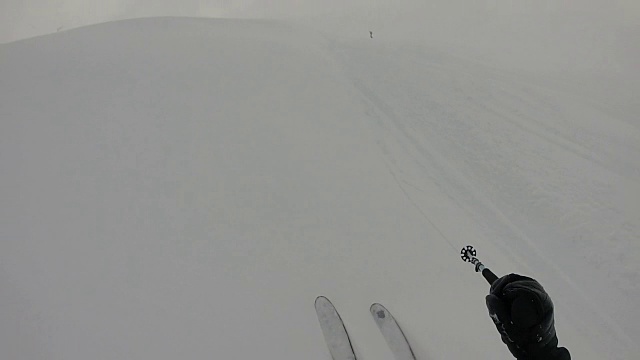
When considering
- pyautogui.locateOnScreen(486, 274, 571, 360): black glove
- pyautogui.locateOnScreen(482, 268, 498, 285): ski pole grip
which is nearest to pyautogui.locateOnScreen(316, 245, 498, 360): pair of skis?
pyautogui.locateOnScreen(482, 268, 498, 285): ski pole grip

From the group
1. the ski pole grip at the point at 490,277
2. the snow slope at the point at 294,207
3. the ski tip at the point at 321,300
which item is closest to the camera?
the ski pole grip at the point at 490,277

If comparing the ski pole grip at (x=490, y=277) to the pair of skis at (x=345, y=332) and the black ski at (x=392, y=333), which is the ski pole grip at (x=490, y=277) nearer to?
the pair of skis at (x=345, y=332)

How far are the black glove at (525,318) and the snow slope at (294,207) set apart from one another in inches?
67.8

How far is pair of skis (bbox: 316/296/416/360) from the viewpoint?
159 inches

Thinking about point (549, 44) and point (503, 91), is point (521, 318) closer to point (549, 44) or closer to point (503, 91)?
point (503, 91)

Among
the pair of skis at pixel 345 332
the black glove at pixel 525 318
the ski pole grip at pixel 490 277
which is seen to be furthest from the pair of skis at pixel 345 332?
the black glove at pixel 525 318

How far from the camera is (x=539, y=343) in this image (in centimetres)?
236

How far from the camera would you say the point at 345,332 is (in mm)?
4219

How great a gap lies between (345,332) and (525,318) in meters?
2.19

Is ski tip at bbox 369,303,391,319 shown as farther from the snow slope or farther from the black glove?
the black glove

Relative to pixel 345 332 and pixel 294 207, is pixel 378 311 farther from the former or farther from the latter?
pixel 294 207

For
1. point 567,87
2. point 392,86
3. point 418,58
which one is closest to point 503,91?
point 567,87

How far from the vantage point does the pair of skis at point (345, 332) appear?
13.3 ft

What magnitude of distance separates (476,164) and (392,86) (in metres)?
3.20
